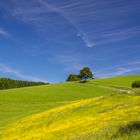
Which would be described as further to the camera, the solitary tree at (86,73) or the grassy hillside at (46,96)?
the solitary tree at (86,73)

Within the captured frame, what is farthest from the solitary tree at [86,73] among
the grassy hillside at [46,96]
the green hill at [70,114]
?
the grassy hillside at [46,96]

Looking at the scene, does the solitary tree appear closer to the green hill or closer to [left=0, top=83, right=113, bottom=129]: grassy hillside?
the green hill

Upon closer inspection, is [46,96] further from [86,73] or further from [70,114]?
[70,114]

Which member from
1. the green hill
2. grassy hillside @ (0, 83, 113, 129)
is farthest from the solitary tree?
grassy hillside @ (0, 83, 113, 129)

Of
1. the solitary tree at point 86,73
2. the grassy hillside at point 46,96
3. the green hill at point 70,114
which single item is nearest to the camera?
the green hill at point 70,114

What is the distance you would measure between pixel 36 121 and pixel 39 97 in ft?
192

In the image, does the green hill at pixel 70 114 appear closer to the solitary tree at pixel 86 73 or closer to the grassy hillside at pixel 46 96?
the grassy hillside at pixel 46 96

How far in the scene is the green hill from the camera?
28.6m

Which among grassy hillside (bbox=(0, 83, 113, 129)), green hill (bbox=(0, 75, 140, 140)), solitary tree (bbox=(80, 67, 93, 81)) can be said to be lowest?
green hill (bbox=(0, 75, 140, 140))

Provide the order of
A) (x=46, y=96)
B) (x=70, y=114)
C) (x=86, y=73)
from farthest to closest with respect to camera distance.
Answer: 1. (x=86, y=73)
2. (x=46, y=96)
3. (x=70, y=114)

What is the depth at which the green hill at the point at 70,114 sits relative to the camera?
1128 inches

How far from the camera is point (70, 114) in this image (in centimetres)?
4841

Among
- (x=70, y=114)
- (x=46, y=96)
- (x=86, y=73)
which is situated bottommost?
(x=70, y=114)

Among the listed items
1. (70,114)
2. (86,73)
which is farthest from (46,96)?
(70,114)
